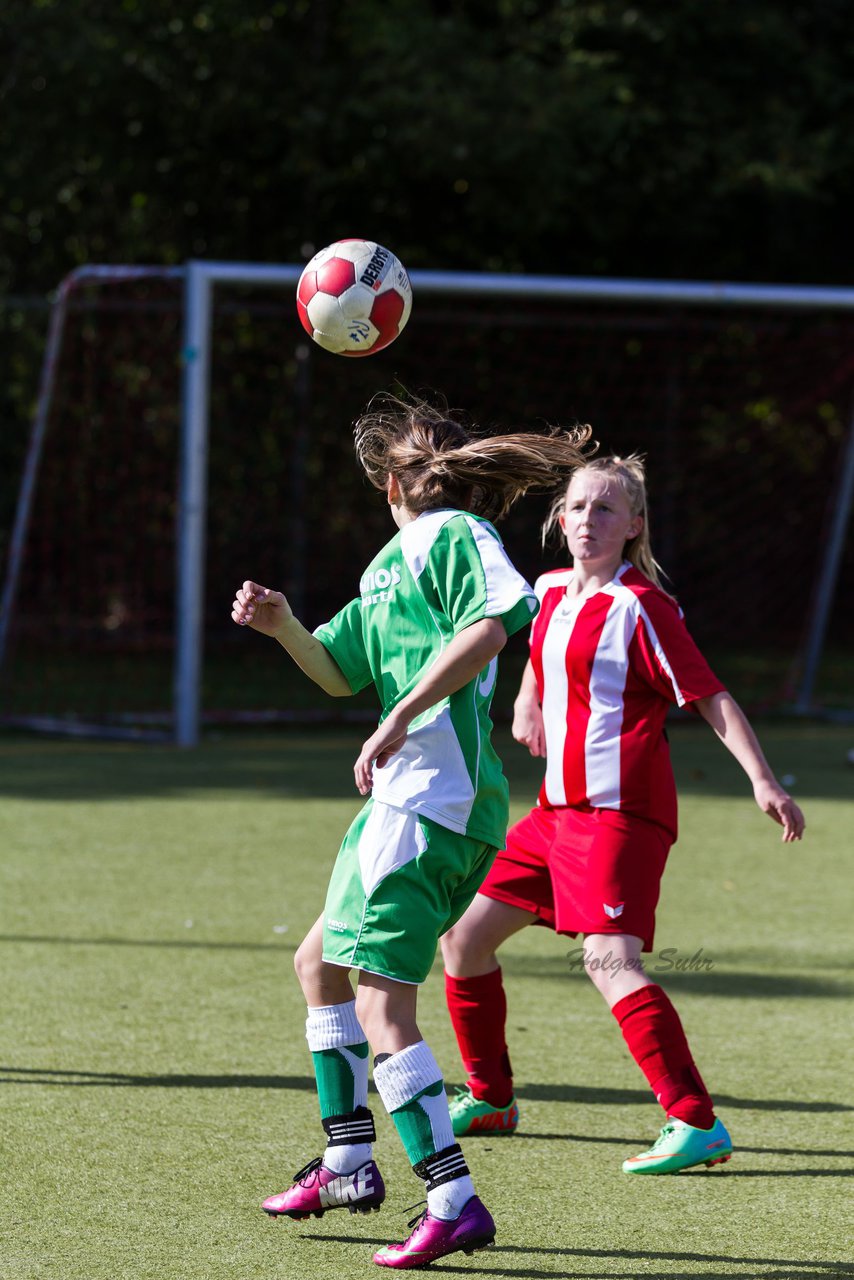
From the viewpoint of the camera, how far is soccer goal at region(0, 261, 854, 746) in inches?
478

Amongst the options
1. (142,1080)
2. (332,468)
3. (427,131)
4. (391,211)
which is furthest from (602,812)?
(391,211)

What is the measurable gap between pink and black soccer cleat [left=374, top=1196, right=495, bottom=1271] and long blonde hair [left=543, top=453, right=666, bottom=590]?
63.6 inches

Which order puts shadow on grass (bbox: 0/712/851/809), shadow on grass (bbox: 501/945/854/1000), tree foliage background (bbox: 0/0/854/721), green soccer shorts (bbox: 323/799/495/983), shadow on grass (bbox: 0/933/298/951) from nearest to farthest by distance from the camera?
green soccer shorts (bbox: 323/799/495/983) → shadow on grass (bbox: 501/945/854/1000) → shadow on grass (bbox: 0/933/298/951) → shadow on grass (bbox: 0/712/851/809) → tree foliage background (bbox: 0/0/854/721)

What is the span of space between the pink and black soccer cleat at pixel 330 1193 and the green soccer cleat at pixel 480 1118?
0.61 metres

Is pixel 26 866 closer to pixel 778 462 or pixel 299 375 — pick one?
pixel 299 375

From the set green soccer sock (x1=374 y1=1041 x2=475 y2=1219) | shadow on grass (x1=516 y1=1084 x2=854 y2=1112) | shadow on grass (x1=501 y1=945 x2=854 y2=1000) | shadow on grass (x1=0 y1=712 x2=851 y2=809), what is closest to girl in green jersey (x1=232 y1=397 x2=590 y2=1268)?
green soccer sock (x1=374 y1=1041 x2=475 y2=1219)

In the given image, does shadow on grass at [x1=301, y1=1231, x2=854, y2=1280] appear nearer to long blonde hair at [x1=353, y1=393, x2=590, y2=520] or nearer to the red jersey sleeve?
the red jersey sleeve

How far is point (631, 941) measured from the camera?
3.59 m

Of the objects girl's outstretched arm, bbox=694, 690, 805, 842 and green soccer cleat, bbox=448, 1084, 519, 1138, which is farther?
green soccer cleat, bbox=448, 1084, 519, 1138

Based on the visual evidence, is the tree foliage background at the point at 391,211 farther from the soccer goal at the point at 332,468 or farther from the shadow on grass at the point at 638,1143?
the shadow on grass at the point at 638,1143

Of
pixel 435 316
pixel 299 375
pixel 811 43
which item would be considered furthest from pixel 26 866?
pixel 811 43

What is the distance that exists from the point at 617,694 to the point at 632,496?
47 centimetres

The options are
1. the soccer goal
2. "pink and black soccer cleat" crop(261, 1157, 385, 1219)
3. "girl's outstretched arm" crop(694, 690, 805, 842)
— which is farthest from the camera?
the soccer goal

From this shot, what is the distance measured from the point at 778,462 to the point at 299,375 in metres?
4.83
